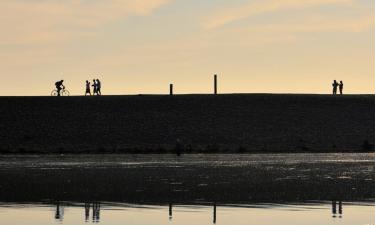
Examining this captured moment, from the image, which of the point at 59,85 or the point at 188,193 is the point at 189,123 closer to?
the point at 59,85

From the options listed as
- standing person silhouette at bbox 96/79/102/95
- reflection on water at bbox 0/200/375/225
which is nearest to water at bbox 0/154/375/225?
reflection on water at bbox 0/200/375/225

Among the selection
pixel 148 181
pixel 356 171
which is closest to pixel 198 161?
pixel 356 171

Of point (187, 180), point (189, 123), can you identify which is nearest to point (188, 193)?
point (187, 180)

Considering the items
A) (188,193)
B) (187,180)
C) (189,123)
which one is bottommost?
(188,193)

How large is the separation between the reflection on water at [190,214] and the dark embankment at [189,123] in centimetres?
4134

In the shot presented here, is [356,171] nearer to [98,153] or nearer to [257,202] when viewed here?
A: [257,202]

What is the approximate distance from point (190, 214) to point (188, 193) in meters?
6.39

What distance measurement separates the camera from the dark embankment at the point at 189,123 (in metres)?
74.9

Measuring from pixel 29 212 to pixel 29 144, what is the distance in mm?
48110

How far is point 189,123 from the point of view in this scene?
8306 centimetres

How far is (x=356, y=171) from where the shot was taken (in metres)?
46.1

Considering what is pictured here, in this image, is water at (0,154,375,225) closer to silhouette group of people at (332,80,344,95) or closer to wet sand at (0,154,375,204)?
wet sand at (0,154,375,204)

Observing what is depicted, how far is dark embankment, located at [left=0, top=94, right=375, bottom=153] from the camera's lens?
74875 mm

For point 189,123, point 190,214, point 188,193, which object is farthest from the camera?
point 189,123
